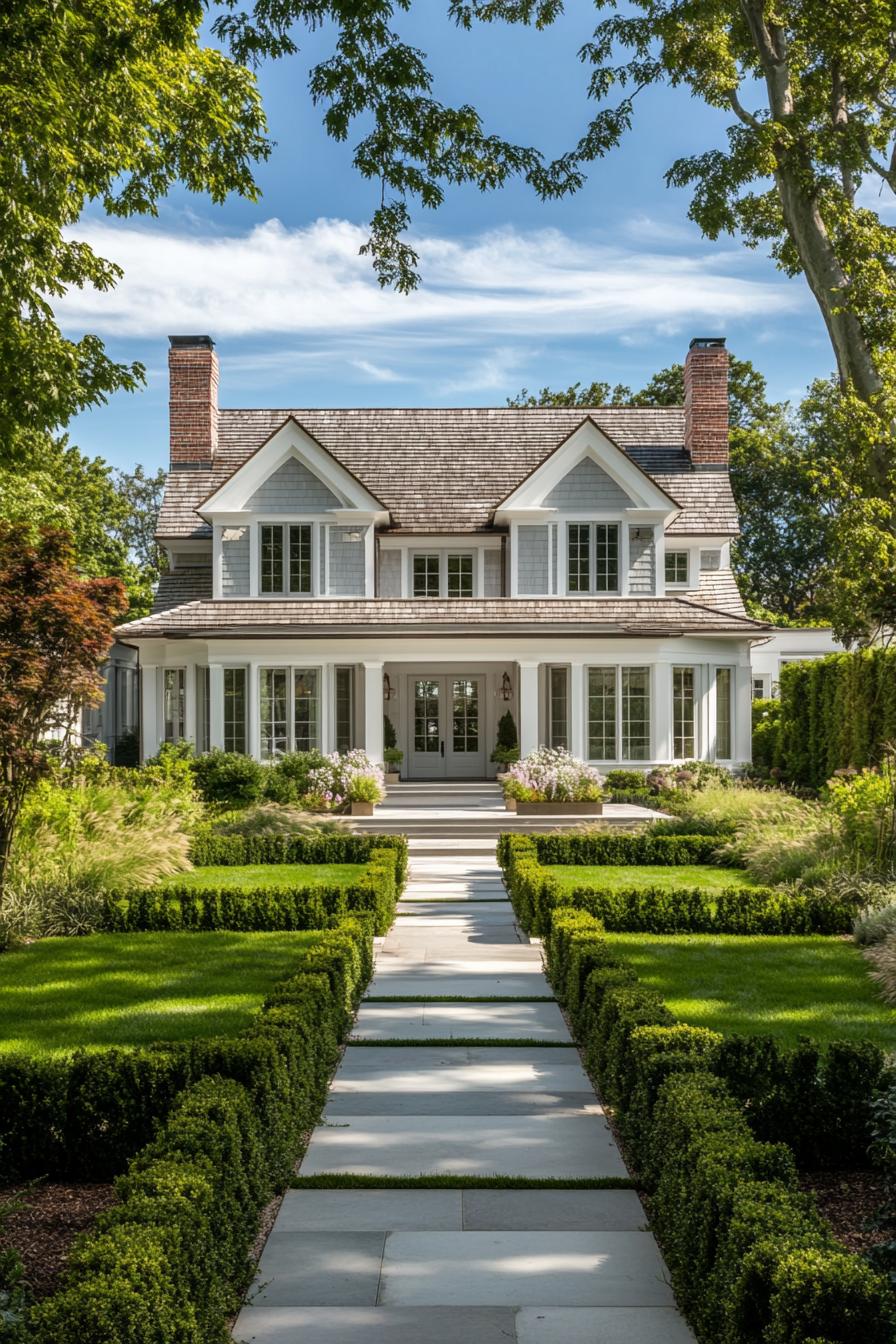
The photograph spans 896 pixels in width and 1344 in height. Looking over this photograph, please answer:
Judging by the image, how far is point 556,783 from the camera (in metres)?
21.2

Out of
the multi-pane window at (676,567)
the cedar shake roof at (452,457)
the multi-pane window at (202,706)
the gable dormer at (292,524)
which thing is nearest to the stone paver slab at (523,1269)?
the multi-pane window at (202,706)

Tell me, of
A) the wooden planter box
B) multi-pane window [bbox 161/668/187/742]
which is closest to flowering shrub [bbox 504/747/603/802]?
the wooden planter box

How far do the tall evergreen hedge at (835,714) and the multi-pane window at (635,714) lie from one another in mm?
3500

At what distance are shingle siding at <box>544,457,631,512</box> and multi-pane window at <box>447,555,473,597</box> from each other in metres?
2.60

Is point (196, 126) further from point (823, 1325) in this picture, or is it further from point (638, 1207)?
point (823, 1325)

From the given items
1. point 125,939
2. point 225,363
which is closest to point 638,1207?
point 125,939

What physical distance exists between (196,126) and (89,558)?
27.2 meters

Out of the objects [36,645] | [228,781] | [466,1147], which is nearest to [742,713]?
[228,781]

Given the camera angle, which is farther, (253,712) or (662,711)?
(662,711)

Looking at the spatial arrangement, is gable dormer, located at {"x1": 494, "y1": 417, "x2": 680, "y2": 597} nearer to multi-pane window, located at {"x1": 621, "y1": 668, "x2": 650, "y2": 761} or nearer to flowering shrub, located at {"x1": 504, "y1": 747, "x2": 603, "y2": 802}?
multi-pane window, located at {"x1": 621, "y1": 668, "x2": 650, "y2": 761}

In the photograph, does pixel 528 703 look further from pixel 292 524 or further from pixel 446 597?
Answer: pixel 292 524

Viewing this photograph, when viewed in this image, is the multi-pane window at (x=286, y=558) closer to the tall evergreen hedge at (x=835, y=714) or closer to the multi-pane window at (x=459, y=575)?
the multi-pane window at (x=459, y=575)

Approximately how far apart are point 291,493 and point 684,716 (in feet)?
32.6

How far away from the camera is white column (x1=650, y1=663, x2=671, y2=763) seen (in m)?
25.0
